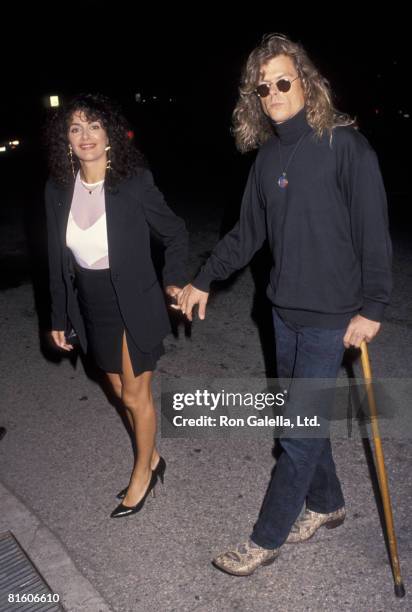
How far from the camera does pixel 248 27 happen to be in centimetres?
4388

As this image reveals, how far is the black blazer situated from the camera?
297cm

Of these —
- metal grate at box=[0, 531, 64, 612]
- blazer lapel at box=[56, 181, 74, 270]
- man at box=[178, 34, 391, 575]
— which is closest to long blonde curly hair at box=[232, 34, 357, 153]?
man at box=[178, 34, 391, 575]

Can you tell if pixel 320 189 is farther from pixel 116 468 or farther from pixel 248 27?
pixel 248 27

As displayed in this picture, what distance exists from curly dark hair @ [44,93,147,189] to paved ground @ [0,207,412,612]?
6.17ft

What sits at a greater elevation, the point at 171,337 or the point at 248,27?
the point at 248,27

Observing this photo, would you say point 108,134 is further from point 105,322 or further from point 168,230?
point 105,322

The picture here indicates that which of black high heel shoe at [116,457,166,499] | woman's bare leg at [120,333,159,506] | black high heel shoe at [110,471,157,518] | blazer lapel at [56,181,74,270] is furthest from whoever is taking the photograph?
black high heel shoe at [116,457,166,499]

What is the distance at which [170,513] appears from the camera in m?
3.38

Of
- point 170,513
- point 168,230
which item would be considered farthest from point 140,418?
point 168,230

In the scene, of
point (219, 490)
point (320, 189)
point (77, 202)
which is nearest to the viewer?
point (320, 189)

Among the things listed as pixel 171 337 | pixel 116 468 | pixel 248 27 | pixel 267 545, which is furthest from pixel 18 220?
pixel 248 27

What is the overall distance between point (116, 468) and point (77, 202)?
69.1 inches

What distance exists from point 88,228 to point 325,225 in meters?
1.25

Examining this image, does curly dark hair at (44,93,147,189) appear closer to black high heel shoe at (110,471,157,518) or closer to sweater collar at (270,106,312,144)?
sweater collar at (270,106,312,144)
